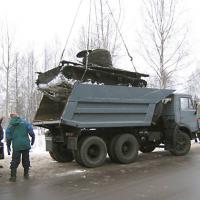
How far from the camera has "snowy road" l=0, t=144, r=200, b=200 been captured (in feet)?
22.1

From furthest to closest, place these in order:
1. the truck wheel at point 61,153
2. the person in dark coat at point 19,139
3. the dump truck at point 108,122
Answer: the truck wheel at point 61,153
the dump truck at point 108,122
the person in dark coat at point 19,139

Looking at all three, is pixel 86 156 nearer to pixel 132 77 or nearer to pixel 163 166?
pixel 163 166

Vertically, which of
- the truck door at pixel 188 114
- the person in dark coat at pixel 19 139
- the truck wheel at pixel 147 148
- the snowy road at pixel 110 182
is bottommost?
the snowy road at pixel 110 182

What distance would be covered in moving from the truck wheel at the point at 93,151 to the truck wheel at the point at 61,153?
1.23 m

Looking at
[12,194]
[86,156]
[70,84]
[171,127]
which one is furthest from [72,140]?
[171,127]

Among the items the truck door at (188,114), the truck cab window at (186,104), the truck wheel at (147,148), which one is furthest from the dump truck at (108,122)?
the truck wheel at (147,148)

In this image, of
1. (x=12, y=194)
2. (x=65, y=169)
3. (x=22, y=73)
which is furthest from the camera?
(x=22, y=73)

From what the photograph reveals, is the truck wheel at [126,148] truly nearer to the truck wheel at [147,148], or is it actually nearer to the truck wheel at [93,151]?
the truck wheel at [93,151]

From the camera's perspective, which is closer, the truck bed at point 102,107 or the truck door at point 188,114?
the truck bed at point 102,107

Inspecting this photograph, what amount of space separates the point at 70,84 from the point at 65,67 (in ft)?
1.76

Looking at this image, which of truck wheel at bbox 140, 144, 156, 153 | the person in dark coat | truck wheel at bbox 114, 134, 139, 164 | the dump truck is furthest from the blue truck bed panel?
truck wheel at bbox 140, 144, 156, 153

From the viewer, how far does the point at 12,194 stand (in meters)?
6.99

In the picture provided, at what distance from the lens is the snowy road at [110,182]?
22.1 ft

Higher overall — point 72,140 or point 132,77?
point 132,77
